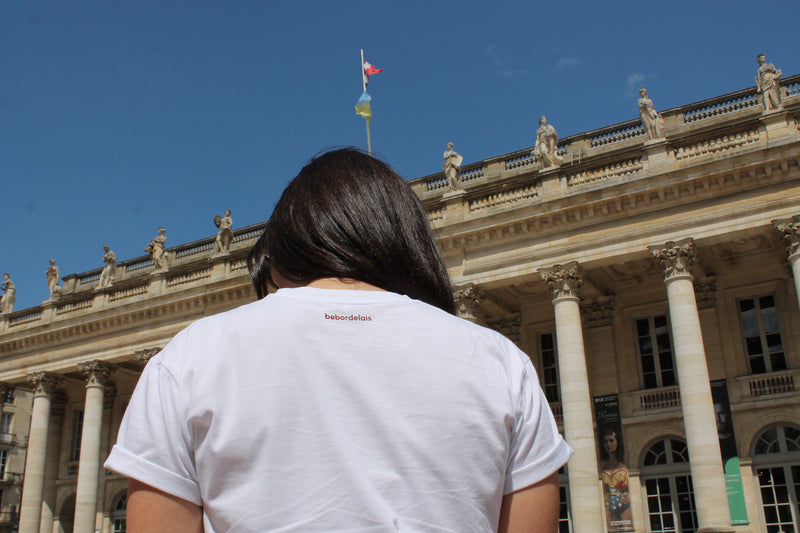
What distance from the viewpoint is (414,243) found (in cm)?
157

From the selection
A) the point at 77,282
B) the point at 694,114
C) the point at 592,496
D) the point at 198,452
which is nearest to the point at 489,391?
the point at 198,452

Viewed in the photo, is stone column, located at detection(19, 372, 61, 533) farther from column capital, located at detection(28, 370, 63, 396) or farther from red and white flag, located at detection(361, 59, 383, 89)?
red and white flag, located at detection(361, 59, 383, 89)

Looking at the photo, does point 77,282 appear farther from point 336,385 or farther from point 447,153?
point 336,385

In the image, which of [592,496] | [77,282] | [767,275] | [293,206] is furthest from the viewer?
[77,282]

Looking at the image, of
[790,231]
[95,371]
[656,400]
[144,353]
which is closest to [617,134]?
[790,231]

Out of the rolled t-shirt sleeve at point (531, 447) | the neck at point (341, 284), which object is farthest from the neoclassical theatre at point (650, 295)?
the neck at point (341, 284)

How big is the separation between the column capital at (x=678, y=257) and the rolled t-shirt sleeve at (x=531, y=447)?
16.7 meters

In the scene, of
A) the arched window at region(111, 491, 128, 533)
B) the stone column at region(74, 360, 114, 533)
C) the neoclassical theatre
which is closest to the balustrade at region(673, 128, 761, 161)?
the neoclassical theatre

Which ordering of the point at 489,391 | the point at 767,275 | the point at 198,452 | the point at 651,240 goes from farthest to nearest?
the point at 767,275
the point at 651,240
the point at 489,391
the point at 198,452

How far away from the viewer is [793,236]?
52.8 ft

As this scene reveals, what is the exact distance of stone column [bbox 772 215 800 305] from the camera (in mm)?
16016

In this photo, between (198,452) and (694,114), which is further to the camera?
(694,114)

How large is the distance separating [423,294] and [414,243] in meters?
0.11

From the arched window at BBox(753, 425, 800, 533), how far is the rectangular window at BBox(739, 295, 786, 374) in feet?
5.33
